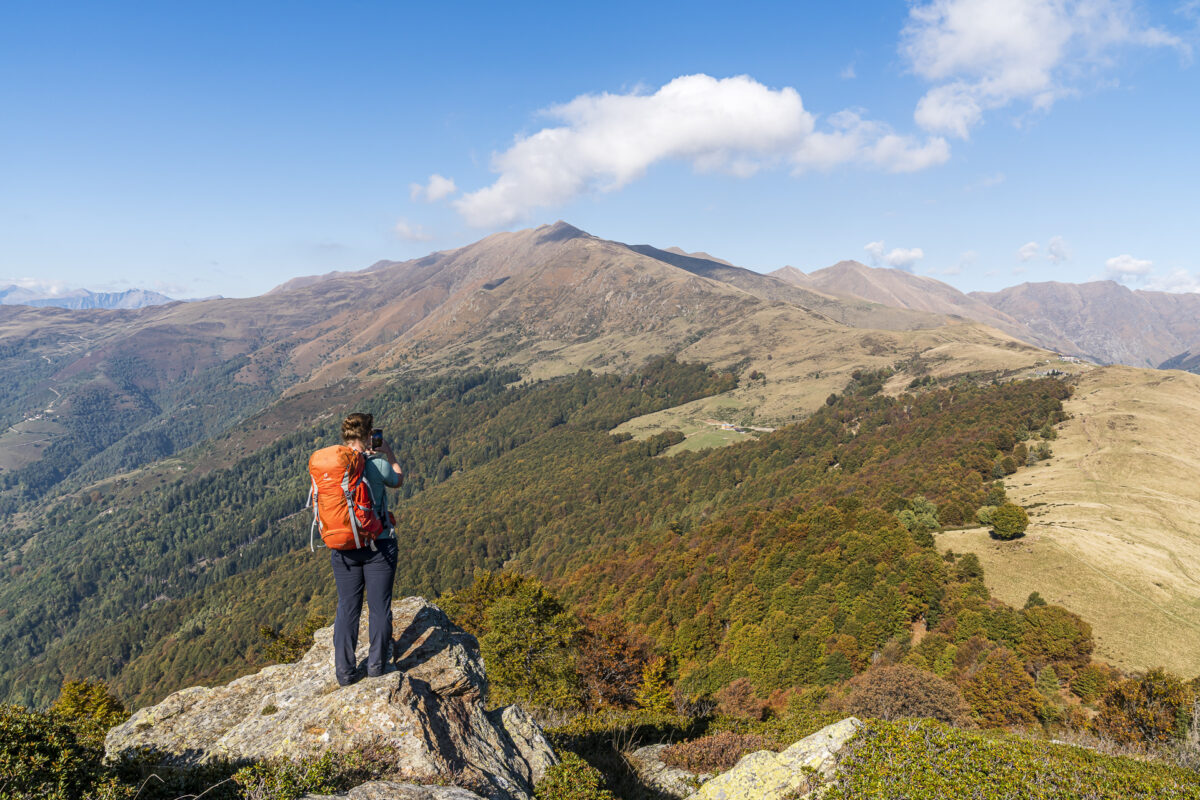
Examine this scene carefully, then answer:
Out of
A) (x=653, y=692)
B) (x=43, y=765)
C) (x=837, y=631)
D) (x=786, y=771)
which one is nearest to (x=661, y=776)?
(x=786, y=771)

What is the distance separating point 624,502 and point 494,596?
485ft

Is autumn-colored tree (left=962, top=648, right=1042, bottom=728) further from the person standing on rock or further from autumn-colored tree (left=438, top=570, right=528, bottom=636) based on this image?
the person standing on rock

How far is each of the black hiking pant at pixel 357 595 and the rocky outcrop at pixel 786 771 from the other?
7.98 meters

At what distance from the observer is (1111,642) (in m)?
38.4

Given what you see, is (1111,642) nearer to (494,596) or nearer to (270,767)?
(494,596)

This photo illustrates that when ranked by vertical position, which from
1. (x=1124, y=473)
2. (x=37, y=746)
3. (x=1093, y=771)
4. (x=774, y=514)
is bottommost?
(x=774, y=514)

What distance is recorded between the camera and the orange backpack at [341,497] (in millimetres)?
Result: 9711

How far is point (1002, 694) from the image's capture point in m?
34.1

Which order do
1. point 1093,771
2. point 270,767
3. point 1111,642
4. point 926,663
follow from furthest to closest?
point 926,663
point 1111,642
point 1093,771
point 270,767

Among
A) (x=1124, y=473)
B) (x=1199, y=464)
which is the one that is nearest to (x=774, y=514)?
(x=1124, y=473)

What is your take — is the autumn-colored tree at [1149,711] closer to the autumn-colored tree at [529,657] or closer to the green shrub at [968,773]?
the green shrub at [968,773]

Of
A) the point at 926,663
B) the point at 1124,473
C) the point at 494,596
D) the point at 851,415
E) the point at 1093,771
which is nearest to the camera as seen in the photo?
the point at 1093,771

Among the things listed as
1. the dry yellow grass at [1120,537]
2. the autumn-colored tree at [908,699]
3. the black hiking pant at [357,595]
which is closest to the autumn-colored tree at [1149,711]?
the autumn-colored tree at [908,699]

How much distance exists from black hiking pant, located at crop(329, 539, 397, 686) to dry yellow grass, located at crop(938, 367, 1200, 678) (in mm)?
50578
